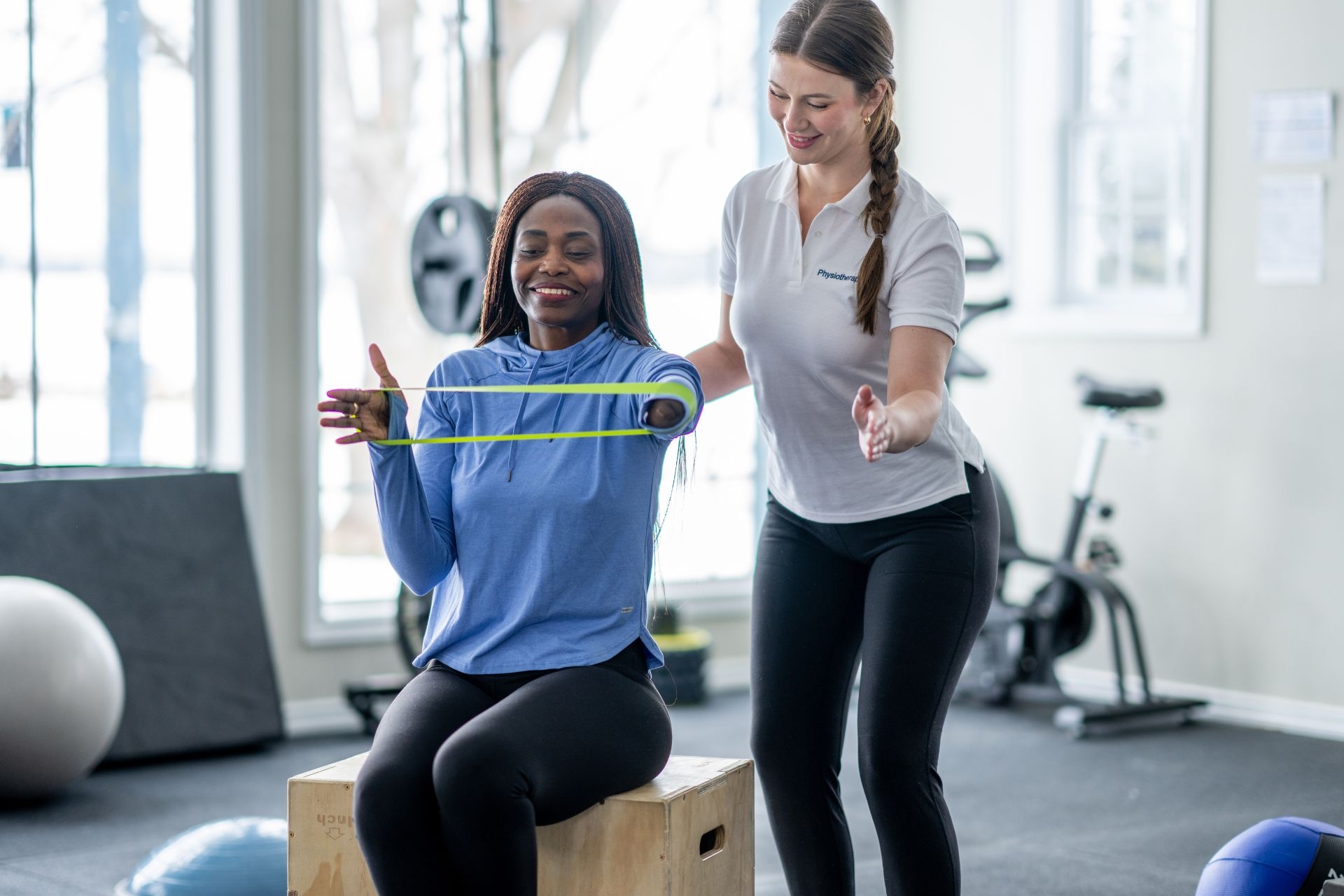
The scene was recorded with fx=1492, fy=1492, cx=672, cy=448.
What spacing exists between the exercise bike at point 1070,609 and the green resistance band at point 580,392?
2.59 m

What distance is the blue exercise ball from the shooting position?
236cm

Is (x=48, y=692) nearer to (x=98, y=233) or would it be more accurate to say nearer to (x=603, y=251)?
(x=98, y=233)

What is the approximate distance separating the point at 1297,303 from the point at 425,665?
123 inches

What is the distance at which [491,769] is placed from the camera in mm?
1703

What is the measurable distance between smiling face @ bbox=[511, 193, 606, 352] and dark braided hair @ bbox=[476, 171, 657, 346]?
0.01 meters


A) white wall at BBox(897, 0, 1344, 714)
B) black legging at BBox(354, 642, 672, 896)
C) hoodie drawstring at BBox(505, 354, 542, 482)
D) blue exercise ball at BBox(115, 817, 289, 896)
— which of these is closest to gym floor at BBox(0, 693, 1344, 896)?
white wall at BBox(897, 0, 1344, 714)

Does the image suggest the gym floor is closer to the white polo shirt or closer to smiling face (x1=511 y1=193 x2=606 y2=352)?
the white polo shirt

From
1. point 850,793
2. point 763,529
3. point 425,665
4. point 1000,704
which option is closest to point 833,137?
point 763,529

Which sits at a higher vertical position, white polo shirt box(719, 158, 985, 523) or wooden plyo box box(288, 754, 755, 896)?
white polo shirt box(719, 158, 985, 523)

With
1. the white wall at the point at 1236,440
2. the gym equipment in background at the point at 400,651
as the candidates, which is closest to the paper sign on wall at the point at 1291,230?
the white wall at the point at 1236,440

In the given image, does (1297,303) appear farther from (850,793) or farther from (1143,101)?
(850,793)

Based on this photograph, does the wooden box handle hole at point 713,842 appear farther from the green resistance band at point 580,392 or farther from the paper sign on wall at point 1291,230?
the paper sign on wall at point 1291,230

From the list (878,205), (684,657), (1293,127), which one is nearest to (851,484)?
(878,205)

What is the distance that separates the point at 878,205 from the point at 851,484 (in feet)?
1.20
